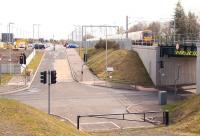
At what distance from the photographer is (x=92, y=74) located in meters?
66.0

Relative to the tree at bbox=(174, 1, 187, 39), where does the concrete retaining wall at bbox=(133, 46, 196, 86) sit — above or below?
below

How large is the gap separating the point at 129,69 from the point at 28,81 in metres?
13.4

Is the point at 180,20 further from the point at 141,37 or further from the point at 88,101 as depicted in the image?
the point at 88,101

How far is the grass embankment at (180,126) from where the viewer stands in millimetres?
23250

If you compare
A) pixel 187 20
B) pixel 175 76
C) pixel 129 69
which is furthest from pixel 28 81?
pixel 187 20

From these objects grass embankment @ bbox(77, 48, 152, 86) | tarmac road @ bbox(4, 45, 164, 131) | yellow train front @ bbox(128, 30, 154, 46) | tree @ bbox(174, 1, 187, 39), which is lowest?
tarmac road @ bbox(4, 45, 164, 131)

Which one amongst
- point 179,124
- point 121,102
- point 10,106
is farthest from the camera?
point 121,102

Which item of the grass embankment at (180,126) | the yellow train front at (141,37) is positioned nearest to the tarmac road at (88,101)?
the grass embankment at (180,126)

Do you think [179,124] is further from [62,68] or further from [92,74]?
[62,68]

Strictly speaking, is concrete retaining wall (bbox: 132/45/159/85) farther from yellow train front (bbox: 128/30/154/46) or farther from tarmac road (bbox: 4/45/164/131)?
yellow train front (bbox: 128/30/154/46)

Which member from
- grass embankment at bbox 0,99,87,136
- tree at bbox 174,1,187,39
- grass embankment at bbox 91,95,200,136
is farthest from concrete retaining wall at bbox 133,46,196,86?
tree at bbox 174,1,187,39

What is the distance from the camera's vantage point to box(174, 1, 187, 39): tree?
105 m

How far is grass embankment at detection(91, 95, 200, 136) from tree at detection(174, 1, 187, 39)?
2865 inches

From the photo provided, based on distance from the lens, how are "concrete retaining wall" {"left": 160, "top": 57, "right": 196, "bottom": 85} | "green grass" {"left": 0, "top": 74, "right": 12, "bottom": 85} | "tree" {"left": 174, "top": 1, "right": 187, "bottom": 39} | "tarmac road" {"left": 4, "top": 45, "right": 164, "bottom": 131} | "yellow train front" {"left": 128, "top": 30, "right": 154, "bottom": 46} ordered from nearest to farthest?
1. "tarmac road" {"left": 4, "top": 45, "right": 164, "bottom": 131}
2. "green grass" {"left": 0, "top": 74, "right": 12, "bottom": 85}
3. "concrete retaining wall" {"left": 160, "top": 57, "right": 196, "bottom": 85}
4. "yellow train front" {"left": 128, "top": 30, "right": 154, "bottom": 46}
5. "tree" {"left": 174, "top": 1, "right": 187, "bottom": 39}
